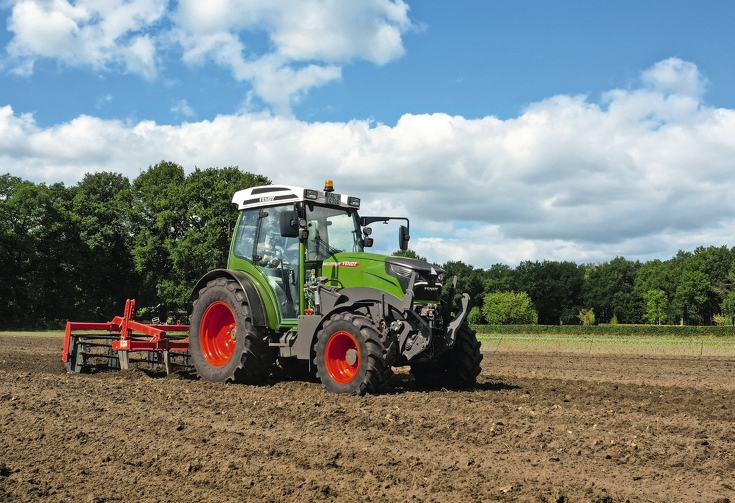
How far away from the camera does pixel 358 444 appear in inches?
245

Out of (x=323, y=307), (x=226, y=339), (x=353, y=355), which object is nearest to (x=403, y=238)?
(x=323, y=307)

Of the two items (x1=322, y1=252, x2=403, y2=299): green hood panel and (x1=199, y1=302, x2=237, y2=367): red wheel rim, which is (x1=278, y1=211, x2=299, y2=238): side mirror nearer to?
(x1=322, y1=252, x2=403, y2=299): green hood panel

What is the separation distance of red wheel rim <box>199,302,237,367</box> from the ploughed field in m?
0.96

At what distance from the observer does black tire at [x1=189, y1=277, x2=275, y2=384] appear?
10.1 meters

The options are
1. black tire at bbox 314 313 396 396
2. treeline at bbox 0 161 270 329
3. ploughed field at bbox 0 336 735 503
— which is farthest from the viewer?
treeline at bbox 0 161 270 329

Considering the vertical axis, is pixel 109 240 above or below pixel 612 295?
above

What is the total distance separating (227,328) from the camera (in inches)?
439

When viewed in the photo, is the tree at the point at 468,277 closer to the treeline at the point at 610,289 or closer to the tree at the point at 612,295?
the treeline at the point at 610,289

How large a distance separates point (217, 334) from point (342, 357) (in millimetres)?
2798

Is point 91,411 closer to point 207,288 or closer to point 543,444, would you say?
point 207,288

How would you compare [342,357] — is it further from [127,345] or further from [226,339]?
[127,345]

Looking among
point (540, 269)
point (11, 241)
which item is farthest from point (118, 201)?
point (540, 269)

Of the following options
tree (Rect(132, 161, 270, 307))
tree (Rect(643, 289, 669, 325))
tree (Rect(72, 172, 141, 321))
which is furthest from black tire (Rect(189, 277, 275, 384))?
tree (Rect(643, 289, 669, 325))

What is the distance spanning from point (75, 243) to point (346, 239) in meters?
44.8
